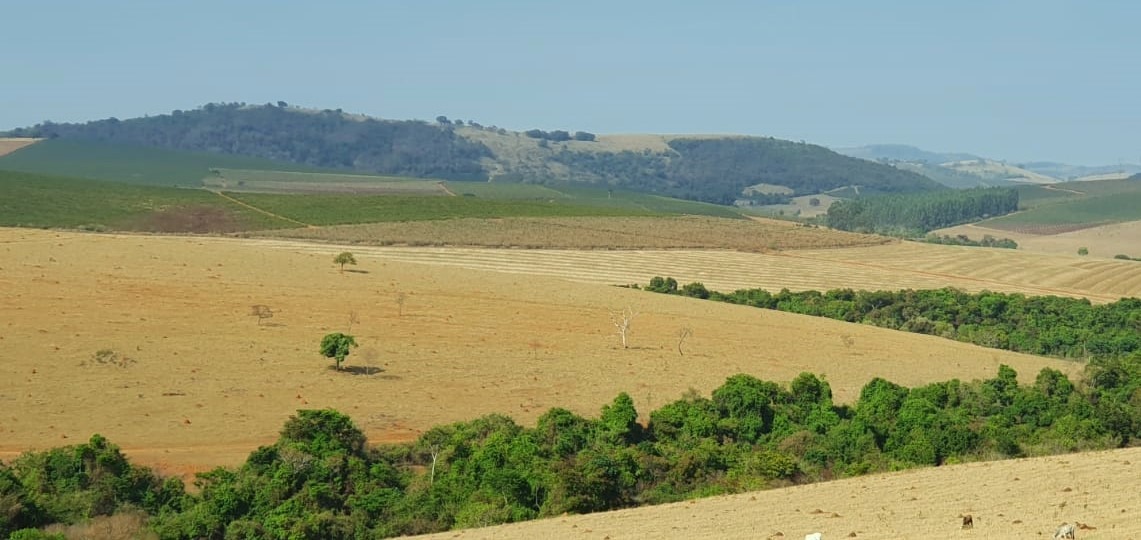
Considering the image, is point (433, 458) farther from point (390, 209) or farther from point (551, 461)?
point (390, 209)

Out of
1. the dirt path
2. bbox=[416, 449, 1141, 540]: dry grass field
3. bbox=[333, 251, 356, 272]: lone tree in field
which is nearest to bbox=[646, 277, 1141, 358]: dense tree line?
bbox=[333, 251, 356, 272]: lone tree in field

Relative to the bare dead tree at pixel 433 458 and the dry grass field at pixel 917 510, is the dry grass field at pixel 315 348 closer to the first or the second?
the bare dead tree at pixel 433 458

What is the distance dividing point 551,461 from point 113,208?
335 feet

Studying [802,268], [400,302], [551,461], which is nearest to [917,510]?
[551,461]

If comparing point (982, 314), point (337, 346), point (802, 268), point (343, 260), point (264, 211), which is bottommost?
point (982, 314)

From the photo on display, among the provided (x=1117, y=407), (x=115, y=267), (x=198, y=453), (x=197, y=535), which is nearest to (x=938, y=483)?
(x=197, y=535)

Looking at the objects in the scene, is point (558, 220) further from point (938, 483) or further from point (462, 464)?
point (938, 483)

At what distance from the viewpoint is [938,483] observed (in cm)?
3309

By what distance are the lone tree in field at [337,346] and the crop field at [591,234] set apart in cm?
5642

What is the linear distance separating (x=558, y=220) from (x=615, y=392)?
85173 mm

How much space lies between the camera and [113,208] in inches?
5271

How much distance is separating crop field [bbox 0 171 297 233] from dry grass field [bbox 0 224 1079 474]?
73.4ft

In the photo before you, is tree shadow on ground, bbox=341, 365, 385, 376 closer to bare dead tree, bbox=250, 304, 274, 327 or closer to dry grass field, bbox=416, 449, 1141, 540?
bare dead tree, bbox=250, 304, 274, 327

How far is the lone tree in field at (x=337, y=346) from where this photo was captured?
209 feet
